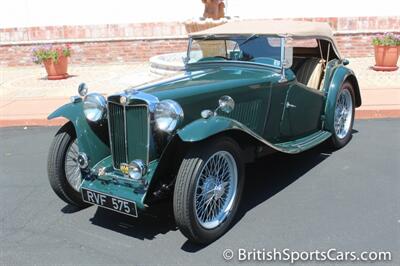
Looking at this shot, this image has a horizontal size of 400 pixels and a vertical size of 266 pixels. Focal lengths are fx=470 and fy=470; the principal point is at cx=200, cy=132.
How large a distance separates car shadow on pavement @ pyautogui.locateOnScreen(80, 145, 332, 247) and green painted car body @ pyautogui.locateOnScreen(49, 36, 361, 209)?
0.35 metres

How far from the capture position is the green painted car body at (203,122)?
133 inches

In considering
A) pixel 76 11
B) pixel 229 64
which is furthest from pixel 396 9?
pixel 229 64

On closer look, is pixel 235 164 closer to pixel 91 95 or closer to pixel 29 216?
pixel 91 95

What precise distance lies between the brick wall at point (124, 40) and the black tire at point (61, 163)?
366 inches

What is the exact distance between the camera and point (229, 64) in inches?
179

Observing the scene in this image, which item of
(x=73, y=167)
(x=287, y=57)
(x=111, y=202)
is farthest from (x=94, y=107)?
(x=287, y=57)

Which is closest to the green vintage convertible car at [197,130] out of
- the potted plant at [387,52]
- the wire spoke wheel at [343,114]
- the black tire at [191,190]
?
the black tire at [191,190]

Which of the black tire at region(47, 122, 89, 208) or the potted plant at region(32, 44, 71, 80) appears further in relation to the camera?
the potted plant at region(32, 44, 71, 80)

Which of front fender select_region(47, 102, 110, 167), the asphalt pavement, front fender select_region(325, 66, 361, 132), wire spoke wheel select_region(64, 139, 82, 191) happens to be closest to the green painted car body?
front fender select_region(47, 102, 110, 167)

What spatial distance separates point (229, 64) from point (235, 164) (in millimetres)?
1326

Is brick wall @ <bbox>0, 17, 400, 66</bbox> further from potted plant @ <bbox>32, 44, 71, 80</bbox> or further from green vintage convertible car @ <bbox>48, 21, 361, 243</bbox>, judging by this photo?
green vintage convertible car @ <bbox>48, 21, 361, 243</bbox>

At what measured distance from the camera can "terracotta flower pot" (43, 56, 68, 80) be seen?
1078 cm

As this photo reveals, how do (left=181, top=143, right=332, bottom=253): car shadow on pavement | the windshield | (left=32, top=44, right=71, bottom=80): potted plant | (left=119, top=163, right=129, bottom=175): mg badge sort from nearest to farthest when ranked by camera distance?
(left=119, top=163, right=129, bottom=175): mg badge
(left=181, top=143, right=332, bottom=253): car shadow on pavement
the windshield
(left=32, top=44, right=71, bottom=80): potted plant

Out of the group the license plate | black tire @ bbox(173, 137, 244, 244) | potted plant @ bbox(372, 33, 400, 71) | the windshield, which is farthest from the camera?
potted plant @ bbox(372, 33, 400, 71)
